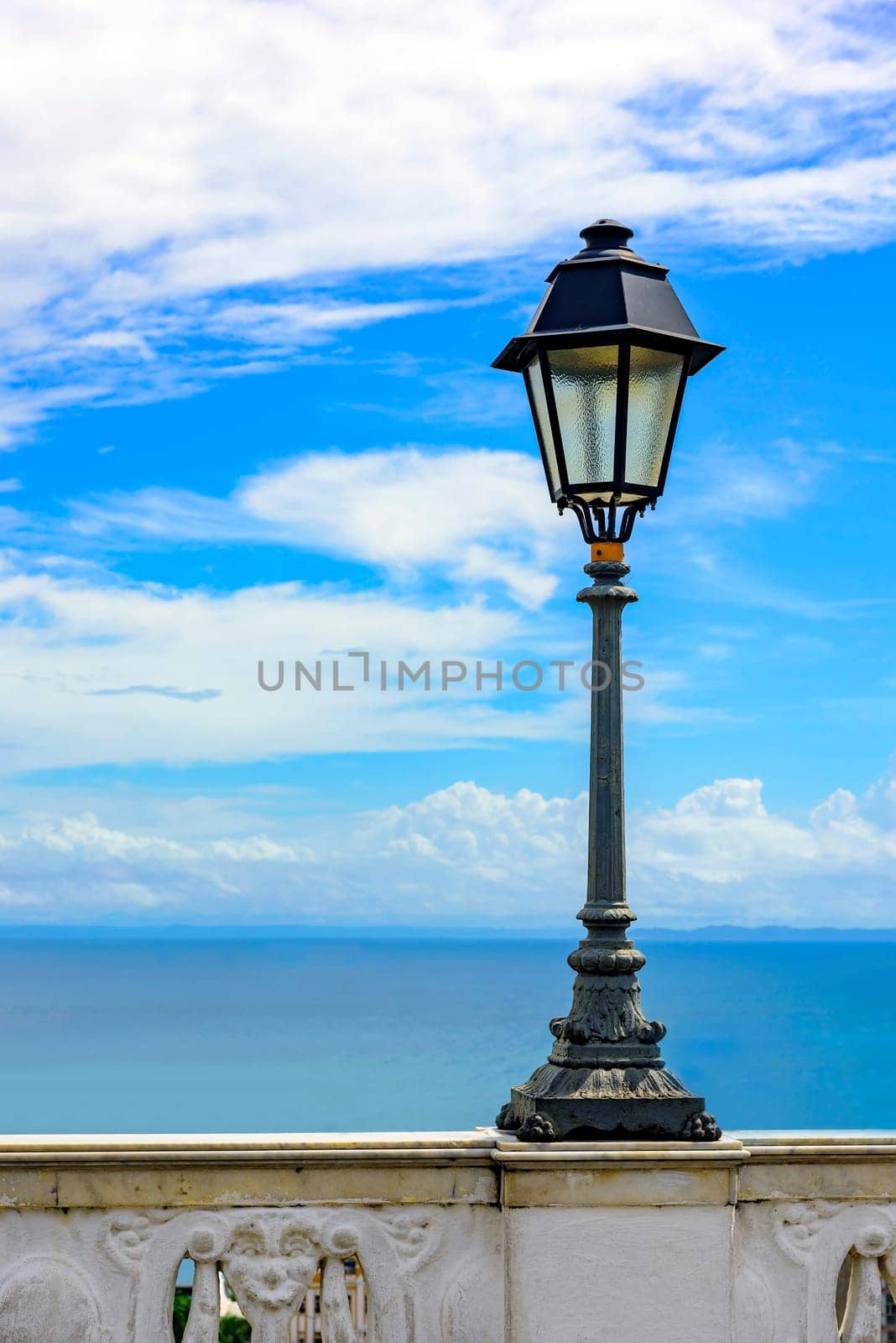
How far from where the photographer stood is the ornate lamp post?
210 inches

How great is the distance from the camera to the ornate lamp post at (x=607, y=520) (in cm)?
534

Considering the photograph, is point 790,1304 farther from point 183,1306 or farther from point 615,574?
point 183,1306

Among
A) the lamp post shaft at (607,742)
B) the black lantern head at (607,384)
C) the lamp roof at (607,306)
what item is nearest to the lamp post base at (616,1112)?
the lamp post shaft at (607,742)

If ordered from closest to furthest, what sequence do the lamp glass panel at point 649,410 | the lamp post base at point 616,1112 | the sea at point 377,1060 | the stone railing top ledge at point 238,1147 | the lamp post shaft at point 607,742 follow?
the stone railing top ledge at point 238,1147 < the lamp post base at point 616,1112 < the lamp post shaft at point 607,742 < the lamp glass panel at point 649,410 < the sea at point 377,1060

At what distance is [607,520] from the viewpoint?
5.90 metres

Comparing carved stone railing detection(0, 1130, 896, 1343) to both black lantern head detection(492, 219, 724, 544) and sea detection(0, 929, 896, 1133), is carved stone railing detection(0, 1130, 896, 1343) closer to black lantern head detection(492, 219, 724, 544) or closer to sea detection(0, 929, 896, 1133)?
black lantern head detection(492, 219, 724, 544)

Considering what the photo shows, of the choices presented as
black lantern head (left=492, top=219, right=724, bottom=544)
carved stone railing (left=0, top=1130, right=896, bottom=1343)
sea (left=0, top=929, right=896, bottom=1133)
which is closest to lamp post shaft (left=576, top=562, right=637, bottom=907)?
black lantern head (left=492, top=219, right=724, bottom=544)

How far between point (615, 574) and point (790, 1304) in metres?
2.66

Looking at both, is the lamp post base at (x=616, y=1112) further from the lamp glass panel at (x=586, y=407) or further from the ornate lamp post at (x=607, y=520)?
the lamp glass panel at (x=586, y=407)

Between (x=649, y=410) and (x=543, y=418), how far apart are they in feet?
1.35

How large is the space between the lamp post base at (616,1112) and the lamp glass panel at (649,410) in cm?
219

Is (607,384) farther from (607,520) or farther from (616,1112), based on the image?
(616,1112)

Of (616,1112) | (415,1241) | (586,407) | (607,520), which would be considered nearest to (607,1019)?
(616,1112)

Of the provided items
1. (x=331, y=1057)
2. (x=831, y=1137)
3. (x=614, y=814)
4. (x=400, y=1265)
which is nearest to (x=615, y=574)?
(x=614, y=814)
